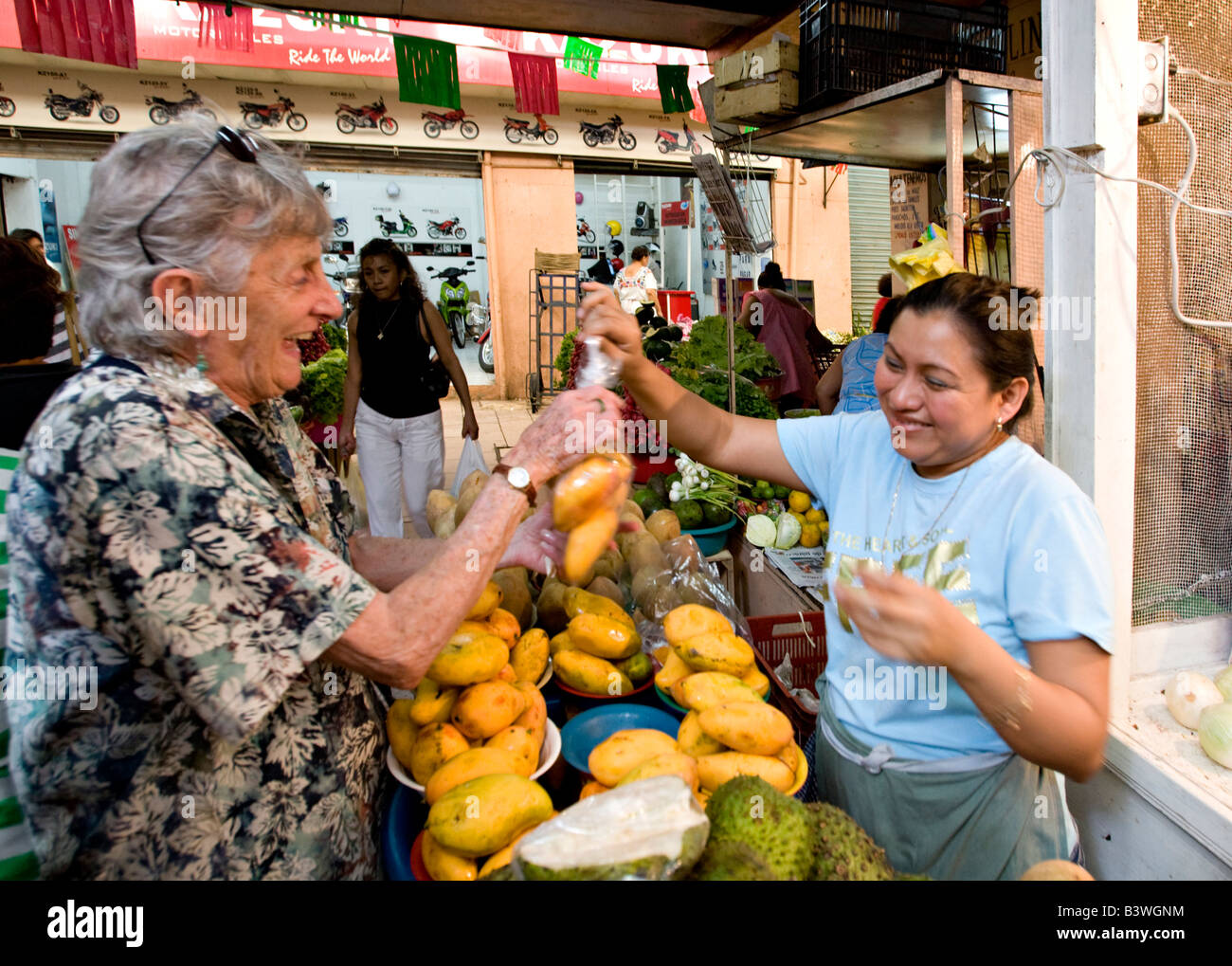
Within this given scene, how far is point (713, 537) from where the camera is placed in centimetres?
395

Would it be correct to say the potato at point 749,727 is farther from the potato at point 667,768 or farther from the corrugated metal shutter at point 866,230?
the corrugated metal shutter at point 866,230

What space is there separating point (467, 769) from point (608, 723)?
1.77 feet

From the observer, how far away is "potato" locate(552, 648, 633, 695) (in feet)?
6.41

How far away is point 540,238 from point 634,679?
1190 centimetres

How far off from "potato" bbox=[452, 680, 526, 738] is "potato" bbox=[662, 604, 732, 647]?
0.41 metres

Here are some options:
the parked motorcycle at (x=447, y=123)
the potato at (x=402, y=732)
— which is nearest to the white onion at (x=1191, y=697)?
the potato at (x=402, y=732)

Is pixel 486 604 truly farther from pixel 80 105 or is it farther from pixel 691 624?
pixel 80 105

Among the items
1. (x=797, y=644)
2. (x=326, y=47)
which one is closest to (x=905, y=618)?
(x=797, y=644)

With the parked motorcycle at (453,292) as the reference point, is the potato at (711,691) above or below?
below

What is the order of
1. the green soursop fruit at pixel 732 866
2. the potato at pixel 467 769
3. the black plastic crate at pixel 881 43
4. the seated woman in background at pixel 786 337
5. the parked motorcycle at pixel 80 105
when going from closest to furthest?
the green soursop fruit at pixel 732 866
the potato at pixel 467 769
the black plastic crate at pixel 881 43
the seated woman in background at pixel 786 337
the parked motorcycle at pixel 80 105

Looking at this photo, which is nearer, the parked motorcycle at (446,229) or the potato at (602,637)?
the potato at (602,637)


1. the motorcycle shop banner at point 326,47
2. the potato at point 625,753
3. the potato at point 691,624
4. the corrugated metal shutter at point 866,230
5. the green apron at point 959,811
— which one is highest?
the motorcycle shop banner at point 326,47

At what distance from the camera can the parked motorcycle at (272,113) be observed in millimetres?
10977

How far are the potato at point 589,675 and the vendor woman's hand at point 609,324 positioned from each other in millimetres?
795
